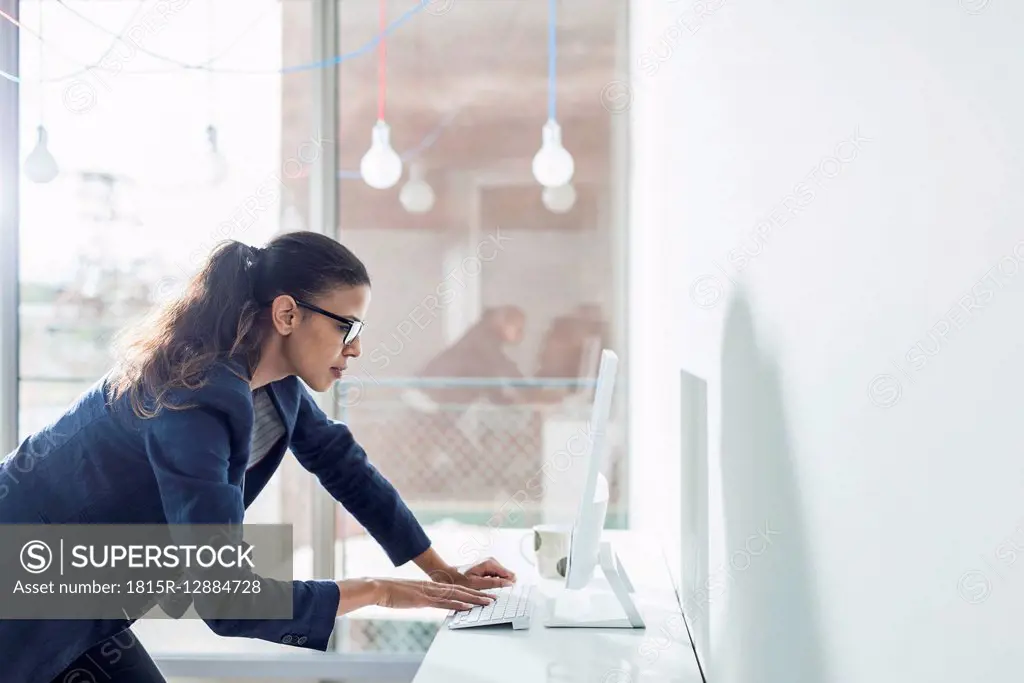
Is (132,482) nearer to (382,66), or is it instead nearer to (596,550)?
(596,550)

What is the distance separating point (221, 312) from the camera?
1294 millimetres

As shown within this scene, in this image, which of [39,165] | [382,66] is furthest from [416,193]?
[39,165]

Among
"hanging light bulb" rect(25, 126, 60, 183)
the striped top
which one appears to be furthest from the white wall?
"hanging light bulb" rect(25, 126, 60, 183)

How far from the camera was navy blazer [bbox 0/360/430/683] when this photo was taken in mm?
1142

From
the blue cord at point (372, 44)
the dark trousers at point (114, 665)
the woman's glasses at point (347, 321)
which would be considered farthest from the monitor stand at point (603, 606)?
the blue cord at point (372, 44)

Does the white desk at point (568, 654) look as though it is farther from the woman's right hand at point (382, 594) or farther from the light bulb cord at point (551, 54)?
the light bulb cord at point (551, 54)

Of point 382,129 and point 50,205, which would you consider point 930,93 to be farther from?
point 50,205

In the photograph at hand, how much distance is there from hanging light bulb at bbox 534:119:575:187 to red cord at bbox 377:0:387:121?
477 millimetres

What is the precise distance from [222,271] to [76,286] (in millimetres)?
1387

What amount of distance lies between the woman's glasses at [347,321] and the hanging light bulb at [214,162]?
109 centimetres

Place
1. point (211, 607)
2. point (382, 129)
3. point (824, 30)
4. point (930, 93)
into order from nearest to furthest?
point (930, 93)
point (824, 30)
point (211, 607)
point (382, 129)

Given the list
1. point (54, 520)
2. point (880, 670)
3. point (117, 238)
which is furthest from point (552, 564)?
point (117, 238)

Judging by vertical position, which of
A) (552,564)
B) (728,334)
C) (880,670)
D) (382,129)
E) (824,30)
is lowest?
(552,564)

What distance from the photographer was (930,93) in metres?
0.50
